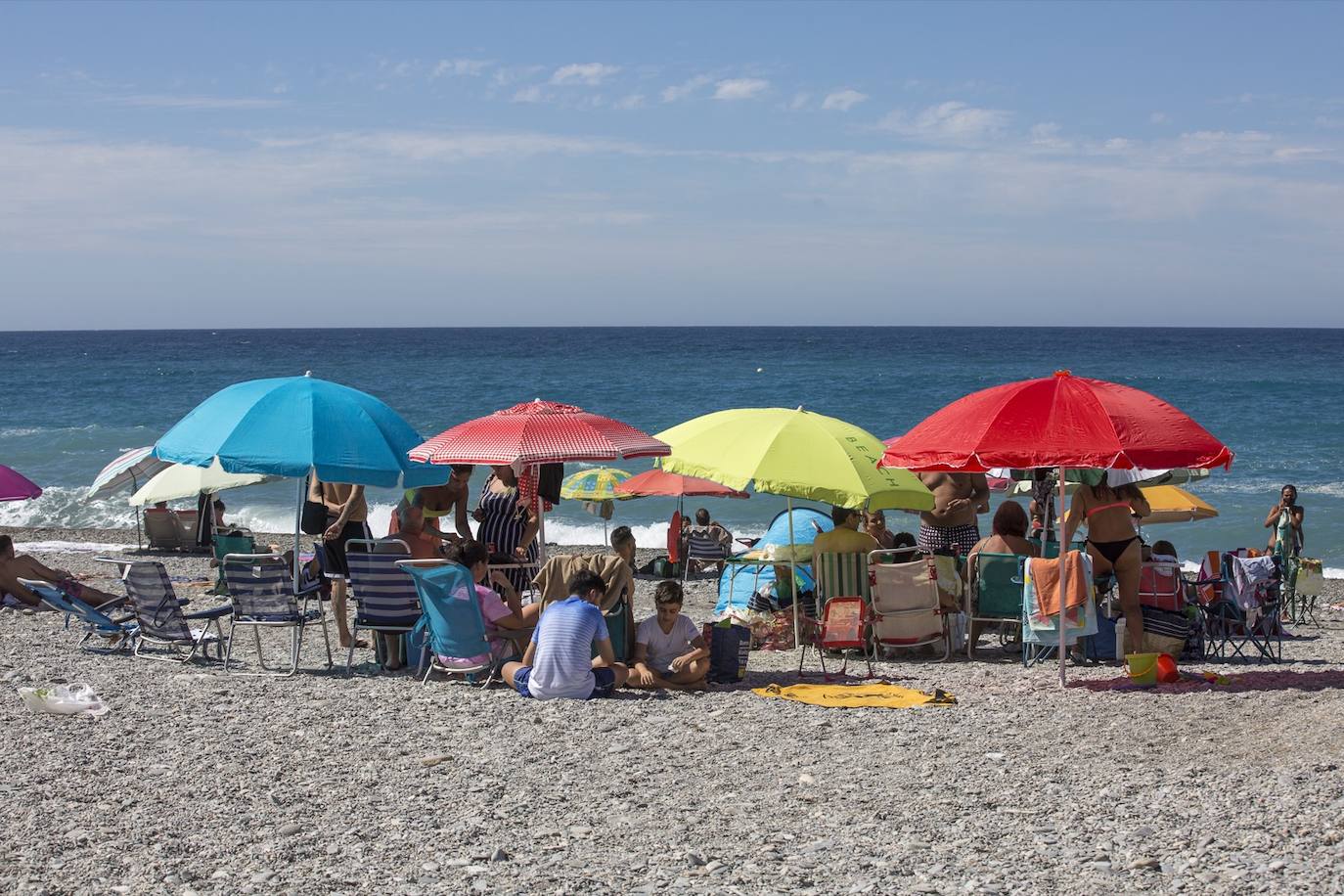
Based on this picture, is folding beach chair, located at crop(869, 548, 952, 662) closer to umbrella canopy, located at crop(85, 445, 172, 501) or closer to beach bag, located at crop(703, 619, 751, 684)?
beach bag, located at crop(703, 619, 751, 684)

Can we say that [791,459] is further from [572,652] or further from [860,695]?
[572,652]

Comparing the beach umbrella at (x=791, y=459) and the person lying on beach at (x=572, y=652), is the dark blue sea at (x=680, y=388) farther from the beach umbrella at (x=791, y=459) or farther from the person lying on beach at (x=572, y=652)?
the person lying on beach at (x=572, y=652)

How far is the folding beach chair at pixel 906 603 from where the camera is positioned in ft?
28.0

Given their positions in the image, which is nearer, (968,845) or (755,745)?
(968,845)

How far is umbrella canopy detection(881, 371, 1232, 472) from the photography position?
6.85 metres

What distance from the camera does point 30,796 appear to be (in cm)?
535

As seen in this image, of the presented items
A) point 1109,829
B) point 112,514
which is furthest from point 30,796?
point 112,514

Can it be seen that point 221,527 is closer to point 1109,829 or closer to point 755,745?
point 755,745

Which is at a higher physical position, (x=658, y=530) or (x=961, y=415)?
(x=961, y=415)

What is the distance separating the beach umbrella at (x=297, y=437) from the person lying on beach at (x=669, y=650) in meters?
1.66

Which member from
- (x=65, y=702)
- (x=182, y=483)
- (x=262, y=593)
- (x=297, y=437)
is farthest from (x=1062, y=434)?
(x=182, y=483)

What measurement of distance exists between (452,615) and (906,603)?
2.90m

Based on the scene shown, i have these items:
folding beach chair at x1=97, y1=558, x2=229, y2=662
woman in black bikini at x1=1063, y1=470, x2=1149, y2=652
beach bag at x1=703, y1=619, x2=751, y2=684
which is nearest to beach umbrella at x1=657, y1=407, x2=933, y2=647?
beach bag at x1=703, y1=619, x2=751, y2=684

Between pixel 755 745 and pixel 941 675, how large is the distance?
2.25m
